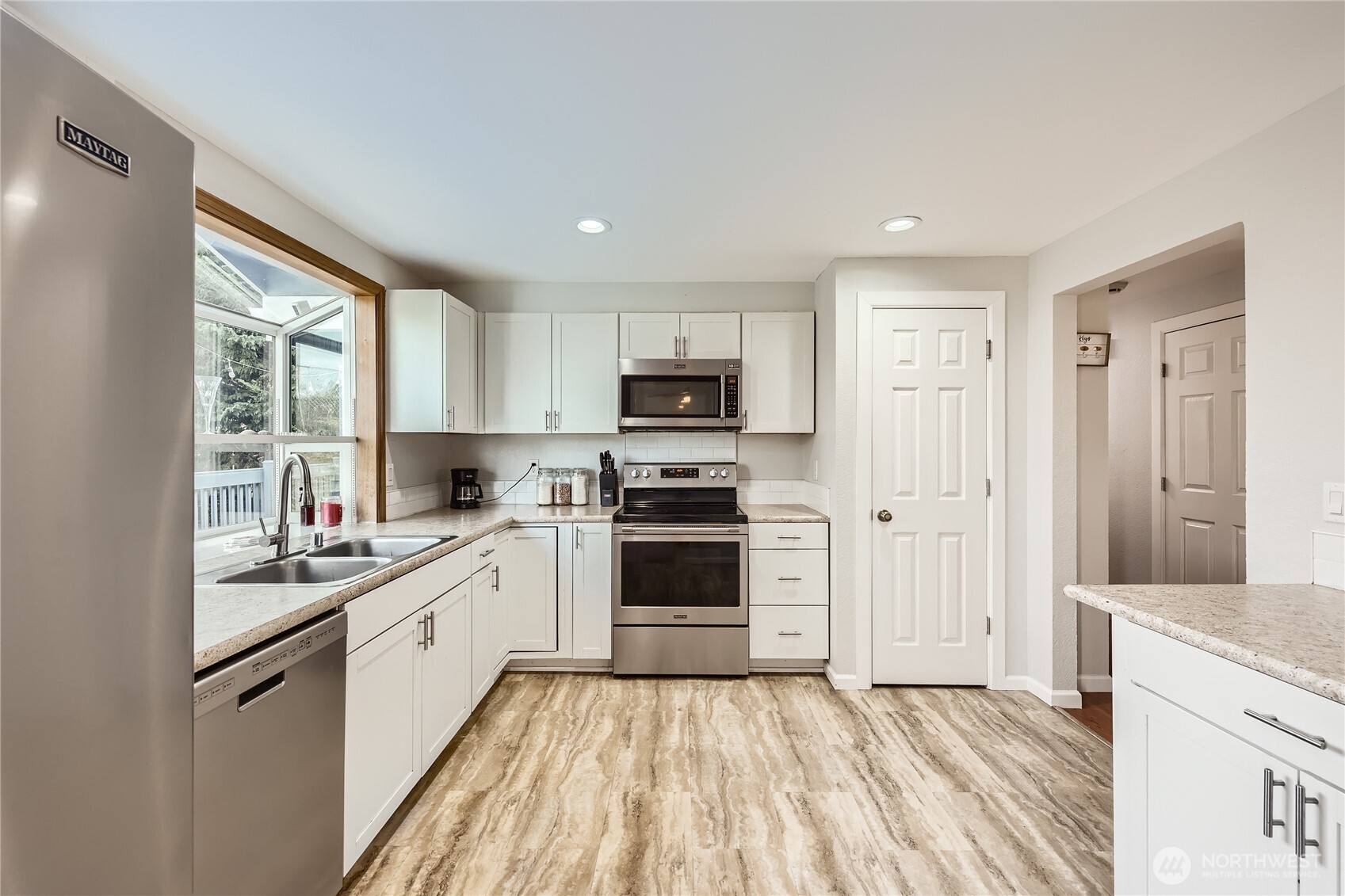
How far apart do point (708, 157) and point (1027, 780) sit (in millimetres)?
2627

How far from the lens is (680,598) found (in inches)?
120

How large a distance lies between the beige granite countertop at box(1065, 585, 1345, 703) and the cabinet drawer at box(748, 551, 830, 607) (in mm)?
1645

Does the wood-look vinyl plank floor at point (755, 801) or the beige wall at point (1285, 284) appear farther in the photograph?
the wood-look vinyl plank floor at point (755, 801)

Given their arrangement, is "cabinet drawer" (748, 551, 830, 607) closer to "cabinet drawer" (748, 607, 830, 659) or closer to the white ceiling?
"cabinet drawer" (748, 607, 830, 659)

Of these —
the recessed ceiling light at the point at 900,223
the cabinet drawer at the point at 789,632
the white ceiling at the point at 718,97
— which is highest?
the recessed ceiling light at the point at 900,223

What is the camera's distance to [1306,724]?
3.12 feet

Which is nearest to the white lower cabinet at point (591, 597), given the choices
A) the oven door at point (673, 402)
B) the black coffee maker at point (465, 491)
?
the oven door at point (673, 402)

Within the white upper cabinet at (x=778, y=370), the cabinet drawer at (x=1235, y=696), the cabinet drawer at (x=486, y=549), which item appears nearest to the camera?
the cabinet drawer at (x=1235, y=696)

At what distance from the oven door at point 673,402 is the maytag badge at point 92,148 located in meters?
2.55

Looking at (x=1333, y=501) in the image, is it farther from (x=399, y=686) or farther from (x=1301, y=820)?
(x=399, y=686)

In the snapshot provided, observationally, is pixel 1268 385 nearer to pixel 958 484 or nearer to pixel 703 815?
pixel 958 484

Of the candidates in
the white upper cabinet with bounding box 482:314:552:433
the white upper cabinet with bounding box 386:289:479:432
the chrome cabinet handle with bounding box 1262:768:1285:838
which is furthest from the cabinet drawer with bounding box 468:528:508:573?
the chrome cabinet handle with bounding box 1262:768:1285:838

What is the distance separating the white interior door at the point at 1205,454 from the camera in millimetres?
3104

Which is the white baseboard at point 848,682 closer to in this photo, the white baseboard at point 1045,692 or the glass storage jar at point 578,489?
the white baseboard at point 1045,692
